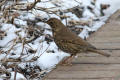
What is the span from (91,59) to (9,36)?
1746 mm

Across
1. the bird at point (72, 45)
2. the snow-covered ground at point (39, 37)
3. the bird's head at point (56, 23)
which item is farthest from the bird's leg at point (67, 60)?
the bird's head at point (56, 23)

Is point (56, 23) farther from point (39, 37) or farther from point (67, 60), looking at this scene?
point (39, 37)

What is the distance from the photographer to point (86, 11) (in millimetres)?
10086

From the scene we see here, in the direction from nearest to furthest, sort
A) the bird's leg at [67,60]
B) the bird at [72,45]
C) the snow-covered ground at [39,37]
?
the bird's leg at [67,60] < the bird at [72,45] < the snow-covered ground at [39,37]

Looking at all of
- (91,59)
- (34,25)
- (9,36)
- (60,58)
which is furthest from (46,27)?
(91,59)

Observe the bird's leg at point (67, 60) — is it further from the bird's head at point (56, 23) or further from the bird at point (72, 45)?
the bird's head at point (56, 23)

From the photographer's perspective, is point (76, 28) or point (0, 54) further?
point (76, 28)

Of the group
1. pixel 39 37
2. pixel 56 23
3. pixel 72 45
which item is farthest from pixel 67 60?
pixel 39 37

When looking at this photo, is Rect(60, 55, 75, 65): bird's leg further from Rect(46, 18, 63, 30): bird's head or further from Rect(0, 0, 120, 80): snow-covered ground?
Rect(46, 18, 63, 30): bird's head

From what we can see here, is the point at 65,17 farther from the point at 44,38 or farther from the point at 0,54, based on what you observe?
the point at 0,54

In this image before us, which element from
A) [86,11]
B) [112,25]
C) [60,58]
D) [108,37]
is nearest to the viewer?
[60,58]

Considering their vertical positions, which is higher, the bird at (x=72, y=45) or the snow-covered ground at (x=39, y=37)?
the bird at (x=72, y=45)

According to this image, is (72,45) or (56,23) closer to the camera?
(72,45)

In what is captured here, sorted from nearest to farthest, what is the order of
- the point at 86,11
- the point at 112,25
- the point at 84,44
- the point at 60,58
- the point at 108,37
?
the point at 84,44
the point at 60,58
the point at 108,37
the point at 112,25
the point at 86,11
